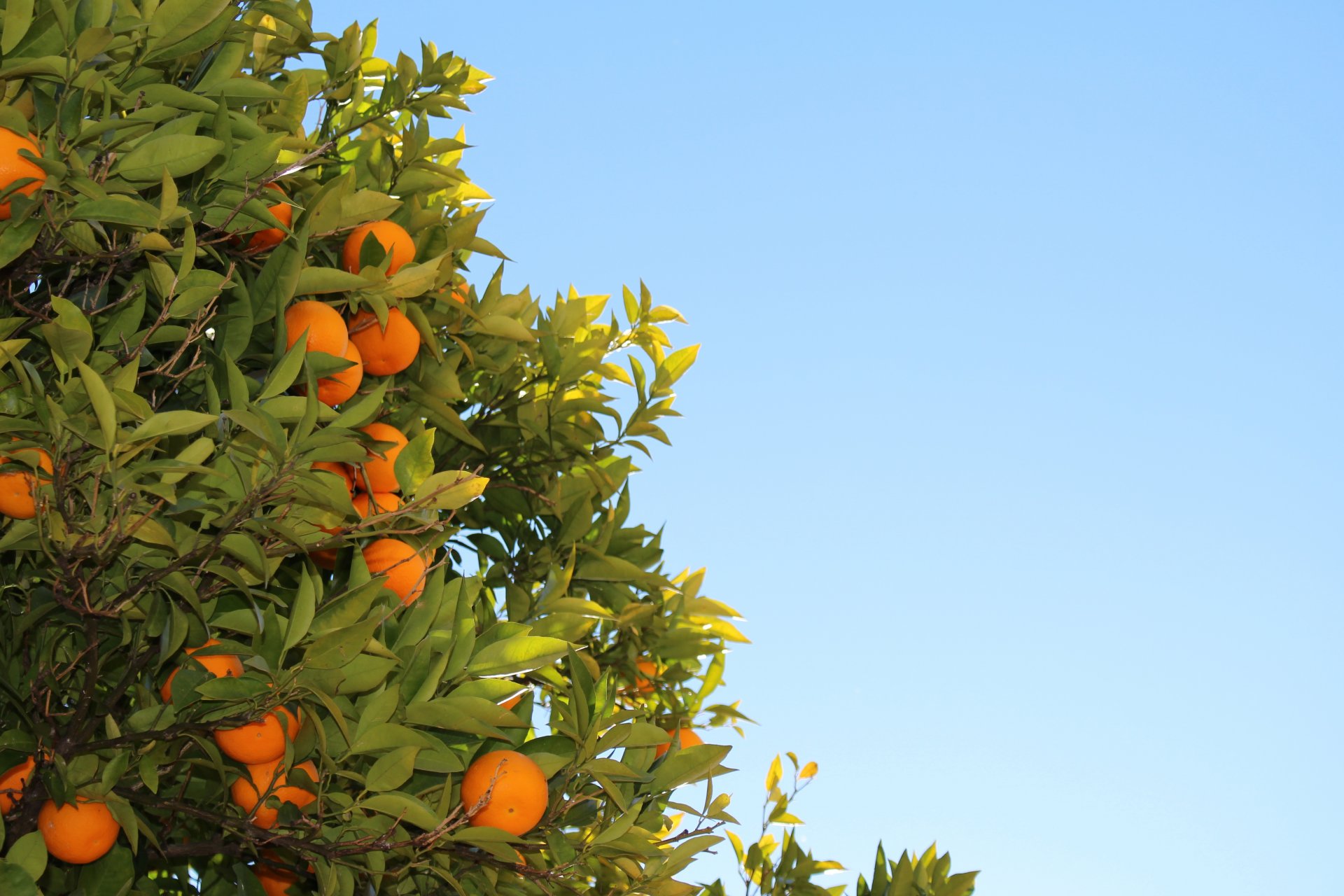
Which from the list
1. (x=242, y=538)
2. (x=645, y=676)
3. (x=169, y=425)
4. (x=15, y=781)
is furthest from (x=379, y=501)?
(x=645, y=676)

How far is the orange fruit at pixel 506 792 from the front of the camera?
5.74ft

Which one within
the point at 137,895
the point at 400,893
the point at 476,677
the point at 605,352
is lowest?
the point at 137,895

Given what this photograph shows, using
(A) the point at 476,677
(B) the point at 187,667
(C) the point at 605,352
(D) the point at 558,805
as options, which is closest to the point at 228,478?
(B) the point at 187,667

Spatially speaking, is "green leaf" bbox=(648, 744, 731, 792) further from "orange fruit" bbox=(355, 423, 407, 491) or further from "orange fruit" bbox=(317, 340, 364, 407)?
"orange fruit" bbox=(317, 340, 364, 407)

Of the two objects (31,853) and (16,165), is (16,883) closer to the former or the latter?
(31,853)

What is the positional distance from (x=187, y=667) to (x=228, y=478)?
0.29m

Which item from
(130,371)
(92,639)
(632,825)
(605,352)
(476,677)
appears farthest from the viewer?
(605,352)

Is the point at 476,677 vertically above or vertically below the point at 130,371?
below

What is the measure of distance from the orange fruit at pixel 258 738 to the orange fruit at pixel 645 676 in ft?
4.69

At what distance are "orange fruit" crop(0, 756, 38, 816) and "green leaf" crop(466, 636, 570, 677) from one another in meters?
0.71

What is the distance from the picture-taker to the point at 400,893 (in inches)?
79.4

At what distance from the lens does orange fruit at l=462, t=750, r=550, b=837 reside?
5.74 ft

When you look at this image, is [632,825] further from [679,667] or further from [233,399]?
[679,667]

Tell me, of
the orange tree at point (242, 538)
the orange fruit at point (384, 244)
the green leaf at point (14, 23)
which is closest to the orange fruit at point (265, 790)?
the orange tree at point (242, 538)
